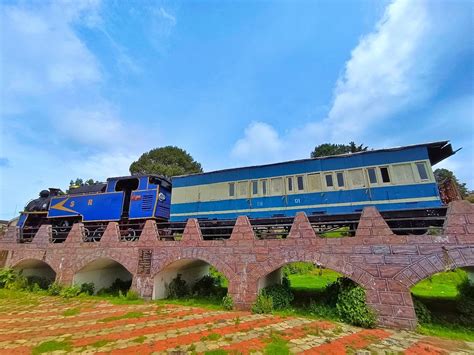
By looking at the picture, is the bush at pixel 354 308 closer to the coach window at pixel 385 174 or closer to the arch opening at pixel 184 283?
the coach window at pixel 385 174

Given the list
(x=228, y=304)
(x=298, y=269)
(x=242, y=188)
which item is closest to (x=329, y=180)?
(x=242, y=188)

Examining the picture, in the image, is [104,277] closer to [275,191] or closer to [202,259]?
[202,259]

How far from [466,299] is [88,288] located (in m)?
16.9

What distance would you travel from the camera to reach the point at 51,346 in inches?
244

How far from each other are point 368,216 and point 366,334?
3.60 m

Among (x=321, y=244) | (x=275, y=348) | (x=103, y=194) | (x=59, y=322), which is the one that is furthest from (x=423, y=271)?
(x=103, y=194)

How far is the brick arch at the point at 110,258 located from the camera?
11789mm

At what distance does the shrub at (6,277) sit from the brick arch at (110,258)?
5027mm

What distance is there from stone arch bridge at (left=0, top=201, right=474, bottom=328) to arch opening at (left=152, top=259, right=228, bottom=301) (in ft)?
0.29

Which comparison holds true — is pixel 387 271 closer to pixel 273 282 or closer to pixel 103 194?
pixel 273 282

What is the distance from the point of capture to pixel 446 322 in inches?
324

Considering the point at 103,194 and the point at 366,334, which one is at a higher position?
the point at 103,194

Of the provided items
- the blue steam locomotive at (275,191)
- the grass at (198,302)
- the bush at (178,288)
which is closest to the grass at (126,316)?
the grass at (198,302)

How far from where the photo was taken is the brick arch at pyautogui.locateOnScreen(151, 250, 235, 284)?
32.4ft
